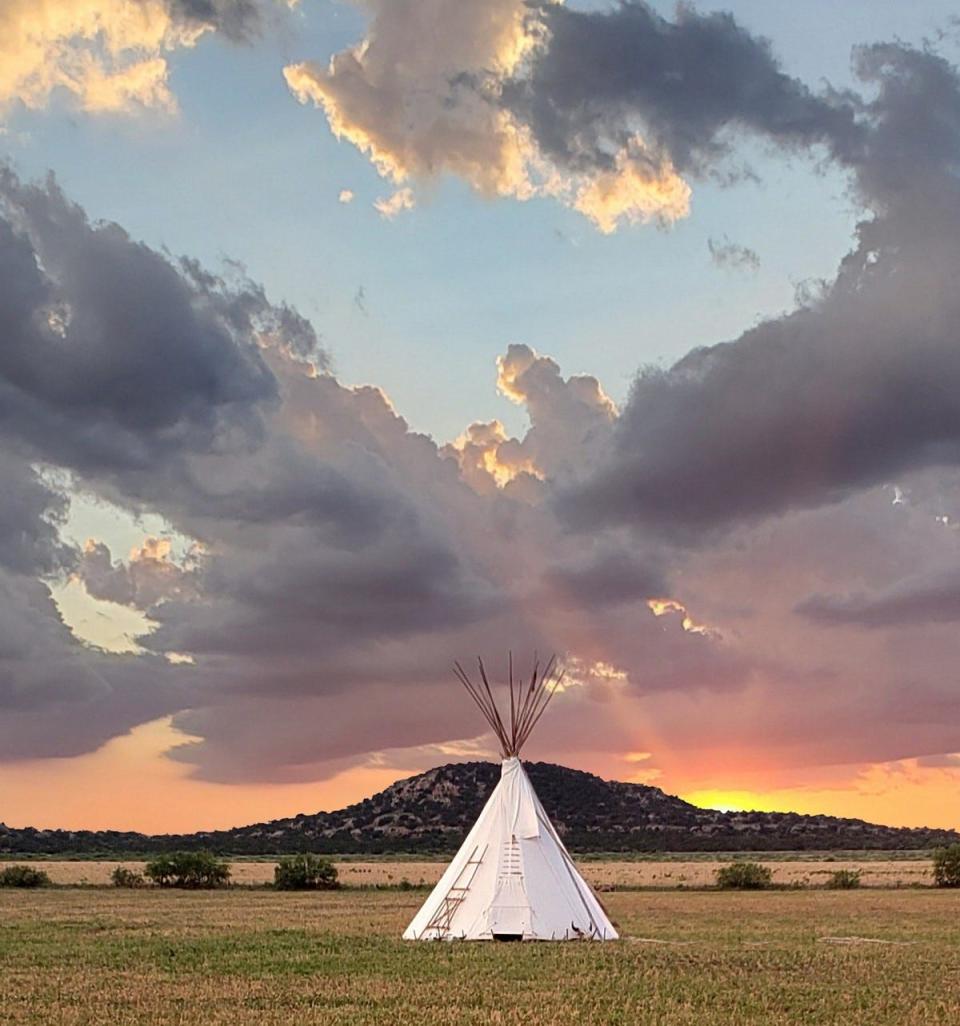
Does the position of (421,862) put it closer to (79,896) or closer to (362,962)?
(79,896)

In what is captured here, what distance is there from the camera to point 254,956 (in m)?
29.8

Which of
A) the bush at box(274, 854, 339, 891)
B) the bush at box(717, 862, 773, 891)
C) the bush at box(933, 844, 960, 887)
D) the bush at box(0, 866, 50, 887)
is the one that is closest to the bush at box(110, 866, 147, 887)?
the bush at box(0, 866, 50, 887)

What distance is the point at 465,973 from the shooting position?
26016mm

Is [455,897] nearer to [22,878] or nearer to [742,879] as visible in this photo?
[742,879]

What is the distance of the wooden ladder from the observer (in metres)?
34.1

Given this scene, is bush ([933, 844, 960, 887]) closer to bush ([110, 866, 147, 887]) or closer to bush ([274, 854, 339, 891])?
bush ([274, 854, 339, 891])

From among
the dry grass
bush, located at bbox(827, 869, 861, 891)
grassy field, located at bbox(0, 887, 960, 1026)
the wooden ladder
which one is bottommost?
grassy field, located at bbox(0, 887, 960, 1026)

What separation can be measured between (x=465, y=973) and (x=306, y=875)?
4384cm

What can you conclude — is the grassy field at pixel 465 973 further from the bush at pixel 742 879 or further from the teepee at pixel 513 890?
the bush at pixel 742 879

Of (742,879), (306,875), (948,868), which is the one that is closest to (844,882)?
(742,879)

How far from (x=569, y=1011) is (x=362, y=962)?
874 cm

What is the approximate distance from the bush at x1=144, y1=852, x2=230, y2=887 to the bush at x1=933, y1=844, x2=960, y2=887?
36.6 m

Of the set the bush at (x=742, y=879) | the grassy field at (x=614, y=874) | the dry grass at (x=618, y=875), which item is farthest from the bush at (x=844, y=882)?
the dry grass at (x=618, y=875)

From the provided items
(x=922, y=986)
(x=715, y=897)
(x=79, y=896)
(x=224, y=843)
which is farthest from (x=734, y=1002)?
(x=224, y=843)
